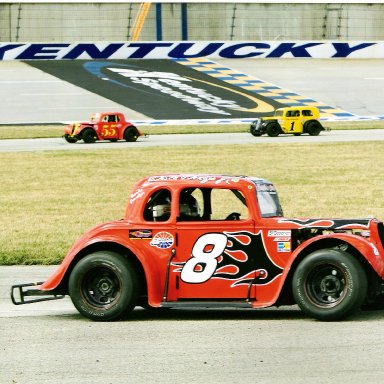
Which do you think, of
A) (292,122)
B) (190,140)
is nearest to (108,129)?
(190,140)

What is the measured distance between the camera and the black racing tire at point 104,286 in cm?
884

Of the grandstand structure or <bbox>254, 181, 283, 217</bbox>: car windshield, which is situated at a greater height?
the grandstand structure

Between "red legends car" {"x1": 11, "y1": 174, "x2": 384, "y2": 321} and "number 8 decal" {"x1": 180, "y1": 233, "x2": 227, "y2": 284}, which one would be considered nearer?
"red legends car" {"x1": 11, "y1": 174, "x2": 384, "y2": 321}

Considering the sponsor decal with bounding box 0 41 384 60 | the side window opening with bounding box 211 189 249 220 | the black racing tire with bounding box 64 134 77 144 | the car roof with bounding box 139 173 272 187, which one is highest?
the sponsor decal with bounding box 0 41 384 60

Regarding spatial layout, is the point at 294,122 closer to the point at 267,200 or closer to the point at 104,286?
the point at 267,200

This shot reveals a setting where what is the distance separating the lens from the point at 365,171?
2738cm

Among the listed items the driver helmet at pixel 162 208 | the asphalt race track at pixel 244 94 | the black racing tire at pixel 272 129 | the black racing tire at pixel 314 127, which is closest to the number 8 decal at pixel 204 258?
the driver helmet at pixel 162 208

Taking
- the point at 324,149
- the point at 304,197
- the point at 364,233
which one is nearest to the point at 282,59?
the point at 324,149

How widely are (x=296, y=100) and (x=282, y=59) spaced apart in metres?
13.1

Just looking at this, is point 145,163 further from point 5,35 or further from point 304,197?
point 5,35

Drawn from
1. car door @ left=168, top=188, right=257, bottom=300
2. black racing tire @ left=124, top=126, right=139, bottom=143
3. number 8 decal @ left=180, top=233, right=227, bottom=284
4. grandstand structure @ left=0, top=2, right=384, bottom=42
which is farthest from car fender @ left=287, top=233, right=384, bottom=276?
grandstand structure @ left=0, top=2, right=384, bottom=42

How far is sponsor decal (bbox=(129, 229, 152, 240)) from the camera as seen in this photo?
29.5ft

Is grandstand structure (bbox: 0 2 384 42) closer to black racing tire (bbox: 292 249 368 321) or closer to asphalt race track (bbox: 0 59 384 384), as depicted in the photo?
asphalt race track (bbox: 0 59 384 384)

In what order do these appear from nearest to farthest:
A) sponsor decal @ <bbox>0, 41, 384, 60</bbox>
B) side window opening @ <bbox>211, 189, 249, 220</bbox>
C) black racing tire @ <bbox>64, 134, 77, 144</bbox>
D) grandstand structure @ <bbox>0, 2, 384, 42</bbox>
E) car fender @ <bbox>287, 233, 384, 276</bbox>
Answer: car fender @ <bbox>287, 233, 384, 276</bbox>
side window opening @ <bbox>211, 189, 249, 220</bbox>
black racing tire @ <bbox>64, 134, 77, 144</bbox>
sponsor decal @ <bbox>0, 41, 384, 60</bbox>
grandstand structure @ <bbox>0, 2, 384, 42</bbox>
